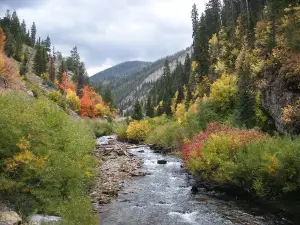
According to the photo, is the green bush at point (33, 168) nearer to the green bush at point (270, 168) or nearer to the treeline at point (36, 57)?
the green bush at point (270, 168)

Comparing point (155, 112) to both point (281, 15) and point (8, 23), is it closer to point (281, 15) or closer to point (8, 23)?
point (8, 23)

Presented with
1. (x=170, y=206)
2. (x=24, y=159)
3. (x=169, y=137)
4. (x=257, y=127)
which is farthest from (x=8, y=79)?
(x=170, y=206)

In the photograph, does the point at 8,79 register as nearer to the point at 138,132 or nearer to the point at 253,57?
the point at 138,132

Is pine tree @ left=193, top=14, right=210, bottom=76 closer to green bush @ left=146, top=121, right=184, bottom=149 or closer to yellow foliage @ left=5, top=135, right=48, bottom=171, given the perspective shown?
green bush @ left=146, top=121, right=184, bottom=149

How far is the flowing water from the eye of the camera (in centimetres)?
1864

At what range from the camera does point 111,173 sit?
105 feet

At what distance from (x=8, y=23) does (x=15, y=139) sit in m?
127

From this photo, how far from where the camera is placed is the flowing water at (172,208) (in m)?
18.6

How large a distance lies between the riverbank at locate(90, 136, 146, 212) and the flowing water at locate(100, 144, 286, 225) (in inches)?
30.8

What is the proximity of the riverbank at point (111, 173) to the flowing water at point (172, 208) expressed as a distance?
782 mm

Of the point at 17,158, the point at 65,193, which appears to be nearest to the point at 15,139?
the point at 17,158

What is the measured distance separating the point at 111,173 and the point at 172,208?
12.1 meters

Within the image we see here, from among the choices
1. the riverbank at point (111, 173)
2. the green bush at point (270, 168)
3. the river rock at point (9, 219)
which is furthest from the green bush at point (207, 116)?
the river rock at point (9, 219)

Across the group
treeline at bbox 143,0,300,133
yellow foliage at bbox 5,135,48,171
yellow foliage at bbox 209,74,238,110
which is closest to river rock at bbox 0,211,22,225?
yellow foliage at bbox 5,135,48,171
